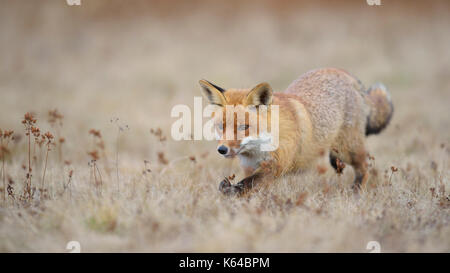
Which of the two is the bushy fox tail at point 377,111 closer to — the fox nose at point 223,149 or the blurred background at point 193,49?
the fox nose at point 223,149

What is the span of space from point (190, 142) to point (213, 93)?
14.3 ft

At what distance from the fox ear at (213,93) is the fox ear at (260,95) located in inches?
13.2

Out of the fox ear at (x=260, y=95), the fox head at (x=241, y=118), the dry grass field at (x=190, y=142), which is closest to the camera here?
the dry grass field at (x=190, y=142)

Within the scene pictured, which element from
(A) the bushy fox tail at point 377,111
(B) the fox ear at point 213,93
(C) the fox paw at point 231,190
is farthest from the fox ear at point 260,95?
(A) the bushy fox tail at point 377,111

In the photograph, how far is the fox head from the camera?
4.43 meters

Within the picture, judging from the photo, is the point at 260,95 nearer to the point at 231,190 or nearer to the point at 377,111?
the point at 231,190

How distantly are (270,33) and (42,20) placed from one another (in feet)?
33.5

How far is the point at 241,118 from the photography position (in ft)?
14.8

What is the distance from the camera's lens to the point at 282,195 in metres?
4.92

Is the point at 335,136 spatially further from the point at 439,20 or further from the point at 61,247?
the point at 439,20

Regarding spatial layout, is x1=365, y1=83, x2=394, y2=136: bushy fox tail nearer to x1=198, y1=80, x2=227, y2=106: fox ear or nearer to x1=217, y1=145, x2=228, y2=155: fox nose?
x1=198, y1=80, x2=227, y2=106: fox ear

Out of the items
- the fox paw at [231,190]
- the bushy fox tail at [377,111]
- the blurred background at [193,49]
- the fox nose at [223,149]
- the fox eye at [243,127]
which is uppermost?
the blurred background at [193,49]

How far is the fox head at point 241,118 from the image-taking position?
14.5ft

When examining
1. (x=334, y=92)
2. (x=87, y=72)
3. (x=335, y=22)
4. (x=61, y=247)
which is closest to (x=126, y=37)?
(x=87, y=72)
